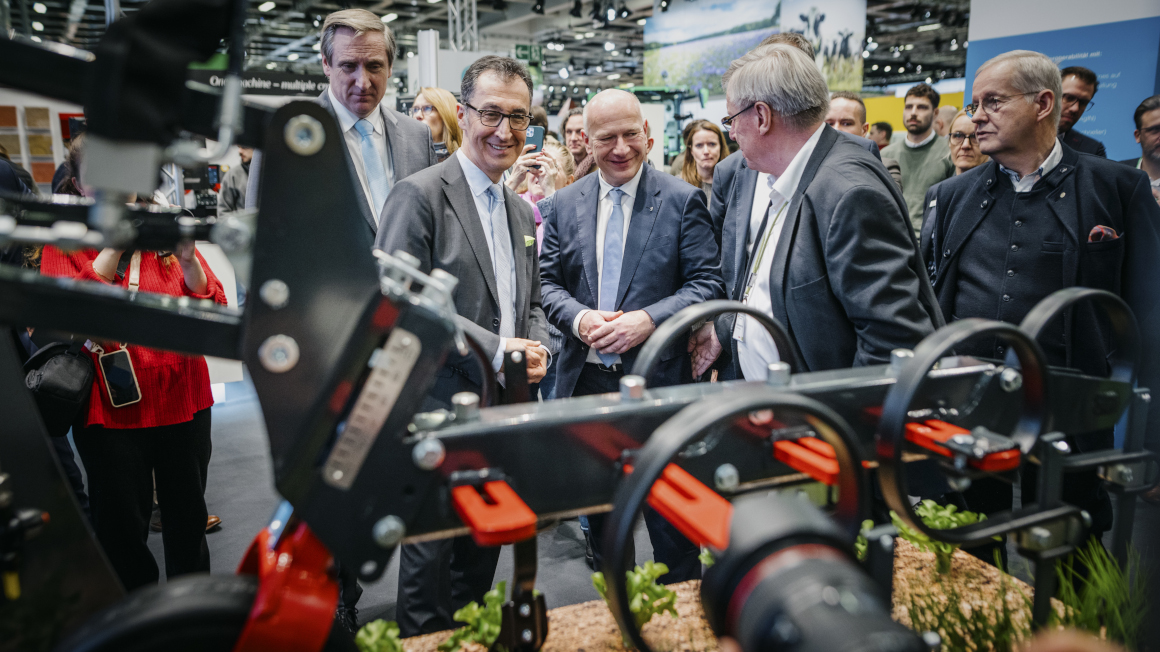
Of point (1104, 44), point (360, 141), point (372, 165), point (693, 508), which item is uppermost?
point (1104, 44)

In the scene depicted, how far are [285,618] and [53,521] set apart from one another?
0.44 m

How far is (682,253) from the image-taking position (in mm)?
2799

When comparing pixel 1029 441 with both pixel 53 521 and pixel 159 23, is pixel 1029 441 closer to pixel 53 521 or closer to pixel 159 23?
pixel 159 23

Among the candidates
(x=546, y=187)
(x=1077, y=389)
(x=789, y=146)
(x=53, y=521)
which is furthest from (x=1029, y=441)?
(x=546, y=187)

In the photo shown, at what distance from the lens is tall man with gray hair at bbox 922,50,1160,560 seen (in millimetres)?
2377

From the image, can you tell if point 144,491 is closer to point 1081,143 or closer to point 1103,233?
point 1103,233

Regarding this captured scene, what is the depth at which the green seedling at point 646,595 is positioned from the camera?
4.56 feet

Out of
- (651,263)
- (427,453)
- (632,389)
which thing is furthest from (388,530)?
(651,263)

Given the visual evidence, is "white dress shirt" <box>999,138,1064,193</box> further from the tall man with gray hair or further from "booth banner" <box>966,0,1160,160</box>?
"booth banner" <box>966,0,1160,160</box>

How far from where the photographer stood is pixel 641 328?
2586 millimetres

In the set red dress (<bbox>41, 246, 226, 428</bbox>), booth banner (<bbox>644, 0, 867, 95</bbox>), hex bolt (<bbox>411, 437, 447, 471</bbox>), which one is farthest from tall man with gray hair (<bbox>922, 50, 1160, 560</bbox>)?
booth banner (<bbox>644, 0, 867, 95</bbox>)

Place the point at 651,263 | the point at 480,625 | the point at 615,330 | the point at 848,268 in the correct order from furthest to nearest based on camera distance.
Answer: the point at 651,263
the point at 615,330
the point at 848,268
the point at 480,625

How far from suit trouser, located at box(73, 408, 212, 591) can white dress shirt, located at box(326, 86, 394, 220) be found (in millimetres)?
1113

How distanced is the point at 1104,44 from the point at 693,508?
5.79 m
